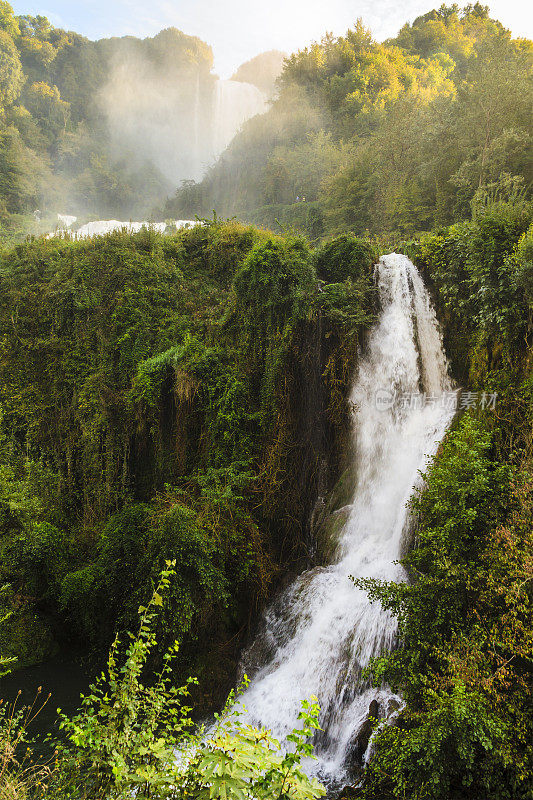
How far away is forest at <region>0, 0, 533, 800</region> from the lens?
3.88 m

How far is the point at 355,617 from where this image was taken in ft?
21.4

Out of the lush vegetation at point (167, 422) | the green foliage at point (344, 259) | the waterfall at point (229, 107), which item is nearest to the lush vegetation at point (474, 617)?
the lush vegetation at point (167, 422)

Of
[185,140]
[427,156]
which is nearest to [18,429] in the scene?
[427,156]

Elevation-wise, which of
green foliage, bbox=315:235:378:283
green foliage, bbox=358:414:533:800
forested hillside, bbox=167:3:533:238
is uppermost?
forested hillside, bbox=167:3:533:238

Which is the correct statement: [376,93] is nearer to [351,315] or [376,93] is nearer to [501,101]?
[501,101]

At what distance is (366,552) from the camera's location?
7328 mm

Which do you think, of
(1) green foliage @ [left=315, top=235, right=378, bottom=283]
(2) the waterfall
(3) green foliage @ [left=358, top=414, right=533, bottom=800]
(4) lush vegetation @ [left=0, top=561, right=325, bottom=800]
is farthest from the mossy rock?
(2) the waterfall

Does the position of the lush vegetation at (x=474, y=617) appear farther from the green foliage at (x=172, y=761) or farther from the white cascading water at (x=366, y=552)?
the green foliage at (x=172, y=761)

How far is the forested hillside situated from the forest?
0.15 meters

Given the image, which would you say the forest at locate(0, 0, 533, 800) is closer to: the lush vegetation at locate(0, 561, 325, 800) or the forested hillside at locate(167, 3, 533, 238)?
the lush vegetation at locate(0, 561, 325, 800)

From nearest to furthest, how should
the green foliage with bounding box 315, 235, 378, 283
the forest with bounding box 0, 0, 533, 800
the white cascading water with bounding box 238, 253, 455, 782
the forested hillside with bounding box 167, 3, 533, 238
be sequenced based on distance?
1. the forest with bounding box 0, 0, 533, 800
2. the white cascading water with bounding box 238, 253, 455, 782
3. the green foliage with bounding box 315, 235, 378, 283
4. the forested hillside with bounding box 167, 3, 533, 238

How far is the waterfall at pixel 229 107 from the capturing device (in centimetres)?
4191

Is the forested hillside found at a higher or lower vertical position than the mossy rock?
higher

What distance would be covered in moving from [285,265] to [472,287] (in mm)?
3653
